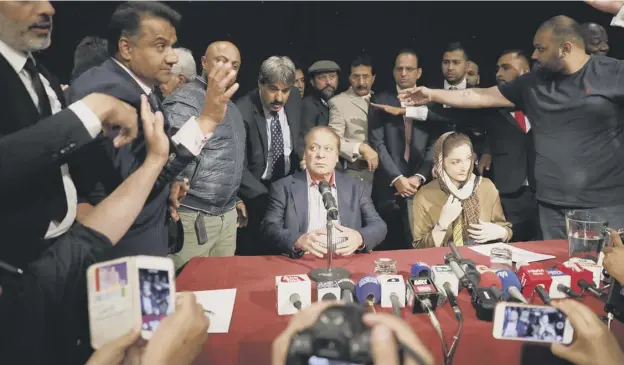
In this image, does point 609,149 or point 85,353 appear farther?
point 609,149

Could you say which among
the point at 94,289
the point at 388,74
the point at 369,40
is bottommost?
the point at 94,289

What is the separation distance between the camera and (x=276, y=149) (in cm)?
316

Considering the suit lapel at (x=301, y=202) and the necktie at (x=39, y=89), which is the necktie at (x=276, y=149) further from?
the necktie at (x=39, y=89)

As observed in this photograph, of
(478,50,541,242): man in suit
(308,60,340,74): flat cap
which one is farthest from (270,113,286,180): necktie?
(478,50,541,242): man in suit

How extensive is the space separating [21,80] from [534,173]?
2.55m

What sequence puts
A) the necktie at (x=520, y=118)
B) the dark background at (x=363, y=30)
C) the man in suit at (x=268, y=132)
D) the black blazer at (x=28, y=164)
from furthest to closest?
the dark background at (x=363, y=30) → the necktie at (x=520, y=118) → the man in suit at (x=268, y=132) → the black blazer at (x=28, y=164)

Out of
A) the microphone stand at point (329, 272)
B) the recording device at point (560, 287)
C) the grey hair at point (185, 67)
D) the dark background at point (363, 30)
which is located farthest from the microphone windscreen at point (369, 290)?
the dark background at point (363, 30)

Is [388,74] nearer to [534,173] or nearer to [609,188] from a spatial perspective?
[534,173]

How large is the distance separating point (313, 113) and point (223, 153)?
45.6 inches

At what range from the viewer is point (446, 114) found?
331 cm

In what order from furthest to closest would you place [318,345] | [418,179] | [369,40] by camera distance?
[369,40], [418,179], [318,345]

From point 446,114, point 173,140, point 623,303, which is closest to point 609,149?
point 446,114

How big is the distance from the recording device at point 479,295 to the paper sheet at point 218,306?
0.75 m

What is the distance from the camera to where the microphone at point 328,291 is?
1.58 m
